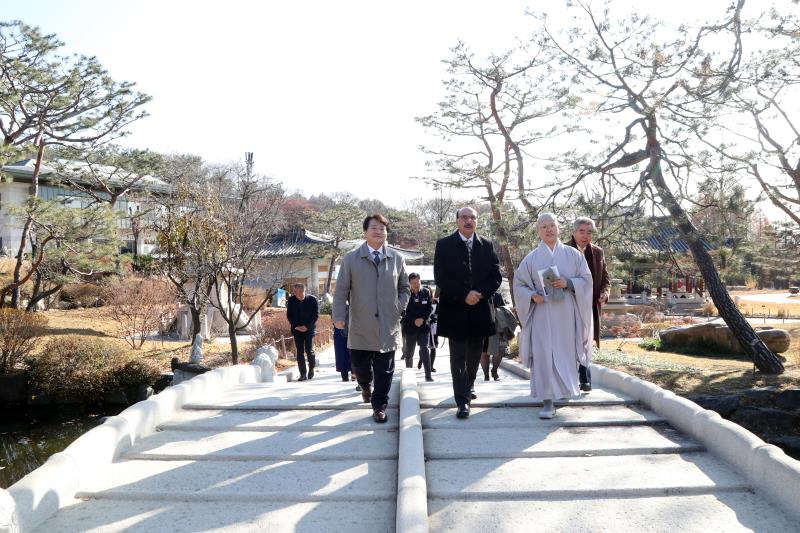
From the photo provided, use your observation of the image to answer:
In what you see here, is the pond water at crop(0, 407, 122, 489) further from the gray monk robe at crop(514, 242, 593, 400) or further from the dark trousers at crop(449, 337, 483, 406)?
the gray monk robe at crop(514, 242, 593, 400)

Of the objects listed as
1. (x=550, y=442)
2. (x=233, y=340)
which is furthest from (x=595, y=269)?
(x=233, y=340)

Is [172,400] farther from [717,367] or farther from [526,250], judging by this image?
[717,367]

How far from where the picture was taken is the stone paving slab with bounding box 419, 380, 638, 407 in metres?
5.68

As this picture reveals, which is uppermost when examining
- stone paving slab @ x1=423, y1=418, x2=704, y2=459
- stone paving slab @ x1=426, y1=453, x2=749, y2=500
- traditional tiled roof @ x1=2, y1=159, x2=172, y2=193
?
traditional tiled roof @ x1=2, y1=159, x2=172, y2=193

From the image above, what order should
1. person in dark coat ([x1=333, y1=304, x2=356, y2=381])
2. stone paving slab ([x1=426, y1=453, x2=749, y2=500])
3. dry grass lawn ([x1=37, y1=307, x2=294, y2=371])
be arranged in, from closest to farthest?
stone paving slab ([x1=426, y1=453, x2=749, y2=500])
person in dark coat ([x1=333, y1=304, x2=356, y2=381])
dry grass lawn ([x1=37, y1=307, x2=294, y2=371])

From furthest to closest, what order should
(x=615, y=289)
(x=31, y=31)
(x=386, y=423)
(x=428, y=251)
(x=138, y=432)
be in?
(x=615, y=289) → (x=428, y=251) → (x=31, y=31) → (x=386, y=423) → (x=138, y=432)

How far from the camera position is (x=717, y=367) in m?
12.5

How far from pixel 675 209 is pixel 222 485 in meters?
8.70

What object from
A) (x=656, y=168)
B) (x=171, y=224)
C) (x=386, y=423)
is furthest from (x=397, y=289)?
(x=171, y=224)

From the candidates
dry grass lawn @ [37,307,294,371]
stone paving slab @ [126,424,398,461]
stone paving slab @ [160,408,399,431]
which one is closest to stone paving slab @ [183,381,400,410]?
stone paving slab @ [160,408,399,431]

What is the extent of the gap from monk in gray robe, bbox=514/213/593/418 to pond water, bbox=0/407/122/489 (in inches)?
304

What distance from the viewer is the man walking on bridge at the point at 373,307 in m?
5.20

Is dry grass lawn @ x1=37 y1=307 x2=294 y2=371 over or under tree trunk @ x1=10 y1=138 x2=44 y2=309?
under

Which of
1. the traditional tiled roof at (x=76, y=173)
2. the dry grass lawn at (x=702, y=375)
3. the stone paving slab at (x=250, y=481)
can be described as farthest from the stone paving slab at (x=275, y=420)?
the traditional tiled roof at (x=76, y=173)
